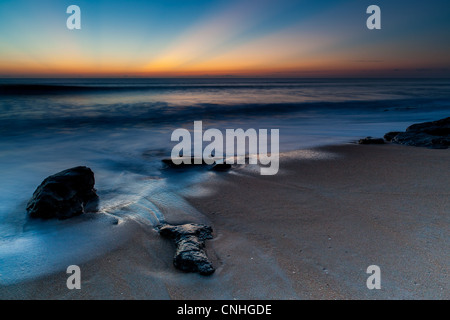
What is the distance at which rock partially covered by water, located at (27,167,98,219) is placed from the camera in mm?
3354

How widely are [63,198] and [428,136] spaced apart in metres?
8.43

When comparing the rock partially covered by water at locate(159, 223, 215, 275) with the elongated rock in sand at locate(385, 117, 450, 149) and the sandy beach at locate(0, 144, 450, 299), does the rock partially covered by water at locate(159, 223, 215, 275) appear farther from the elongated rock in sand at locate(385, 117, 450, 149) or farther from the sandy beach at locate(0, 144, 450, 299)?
the elongated rock in sand at locate(385, 117, 450, 149)

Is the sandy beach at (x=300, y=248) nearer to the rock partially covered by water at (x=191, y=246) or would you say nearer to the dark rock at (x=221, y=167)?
the rock partially covered by water at (x=191, y=246)

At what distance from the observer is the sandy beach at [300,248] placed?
84.4 inches

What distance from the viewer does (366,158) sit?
5.73 metres

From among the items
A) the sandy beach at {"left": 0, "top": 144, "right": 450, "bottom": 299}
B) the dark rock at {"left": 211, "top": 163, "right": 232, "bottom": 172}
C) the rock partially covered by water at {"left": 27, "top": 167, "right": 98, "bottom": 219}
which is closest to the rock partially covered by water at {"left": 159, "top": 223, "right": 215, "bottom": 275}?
the sandy beach at {"left": 0, "top": 144, "right": 450, "bottom": 299}

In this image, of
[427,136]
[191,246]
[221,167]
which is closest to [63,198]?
[191,246]

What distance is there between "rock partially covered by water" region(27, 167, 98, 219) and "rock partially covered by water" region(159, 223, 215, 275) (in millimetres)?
1297

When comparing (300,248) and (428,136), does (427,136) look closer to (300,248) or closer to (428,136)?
(428,136)

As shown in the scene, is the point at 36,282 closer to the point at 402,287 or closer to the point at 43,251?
the point at 43,251

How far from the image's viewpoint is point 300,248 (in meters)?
2.65

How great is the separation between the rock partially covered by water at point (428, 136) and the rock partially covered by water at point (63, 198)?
748 centimetres

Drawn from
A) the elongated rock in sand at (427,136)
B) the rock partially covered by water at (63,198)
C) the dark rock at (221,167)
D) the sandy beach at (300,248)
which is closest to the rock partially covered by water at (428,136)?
the elongated rock in sand at (427,136)
